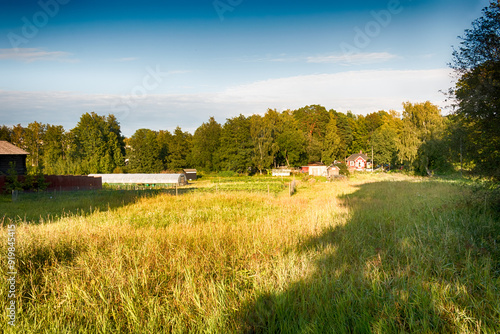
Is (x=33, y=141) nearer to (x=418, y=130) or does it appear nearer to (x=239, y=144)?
(x=239, y=144)

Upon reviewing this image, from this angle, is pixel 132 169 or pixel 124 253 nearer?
pixel 124 253

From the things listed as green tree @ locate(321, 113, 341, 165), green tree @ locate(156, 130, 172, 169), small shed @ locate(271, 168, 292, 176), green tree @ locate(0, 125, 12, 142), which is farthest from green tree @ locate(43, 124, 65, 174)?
green tree @ locate(321, 113, 341, 165)

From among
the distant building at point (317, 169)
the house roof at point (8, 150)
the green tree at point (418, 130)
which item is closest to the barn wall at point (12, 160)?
the house roof at point (8, 150)

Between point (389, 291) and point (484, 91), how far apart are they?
812 cm

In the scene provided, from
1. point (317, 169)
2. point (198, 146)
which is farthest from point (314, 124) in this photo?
point (198, 146)

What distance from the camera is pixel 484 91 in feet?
32.2

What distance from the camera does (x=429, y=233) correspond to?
8.25 meters

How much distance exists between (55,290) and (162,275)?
1.79 meters

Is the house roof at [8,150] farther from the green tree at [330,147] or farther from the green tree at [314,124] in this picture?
the green tree at [314,124]

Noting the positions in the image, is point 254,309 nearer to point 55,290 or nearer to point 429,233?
point 55,290

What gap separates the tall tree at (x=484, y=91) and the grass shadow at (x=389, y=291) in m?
3.13

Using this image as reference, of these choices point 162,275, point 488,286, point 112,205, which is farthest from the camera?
point 112,205

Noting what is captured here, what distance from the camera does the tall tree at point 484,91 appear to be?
9656 millimetres

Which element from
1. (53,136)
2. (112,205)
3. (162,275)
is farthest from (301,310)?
(53,136)
